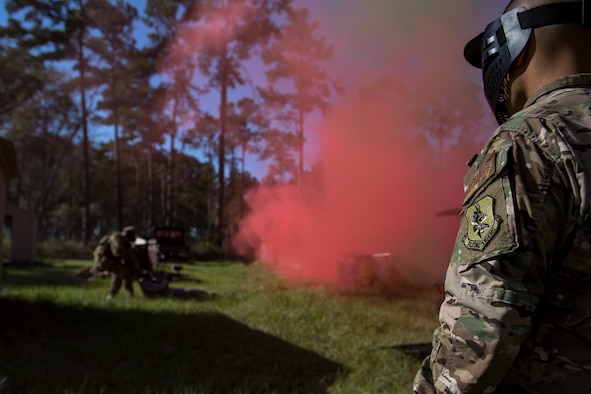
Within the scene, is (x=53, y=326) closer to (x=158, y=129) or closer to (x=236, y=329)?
(x=236, y=329)

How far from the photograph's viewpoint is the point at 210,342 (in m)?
5.79

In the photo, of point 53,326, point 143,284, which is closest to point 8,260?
point 143,284

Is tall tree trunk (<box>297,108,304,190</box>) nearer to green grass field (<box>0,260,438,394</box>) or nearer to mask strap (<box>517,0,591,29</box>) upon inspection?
green grass field (<box>0,260,438,394</box>)

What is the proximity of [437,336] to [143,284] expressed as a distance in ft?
29.6

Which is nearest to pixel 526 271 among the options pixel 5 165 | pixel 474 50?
pixel 474 50

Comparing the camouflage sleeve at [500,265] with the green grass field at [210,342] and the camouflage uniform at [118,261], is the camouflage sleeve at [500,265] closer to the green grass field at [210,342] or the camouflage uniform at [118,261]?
the green grass field at [210,342]

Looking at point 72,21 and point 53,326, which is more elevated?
point 72,21

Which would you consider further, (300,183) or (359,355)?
(300,183)

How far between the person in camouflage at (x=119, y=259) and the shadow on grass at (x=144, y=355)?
2.18 metres

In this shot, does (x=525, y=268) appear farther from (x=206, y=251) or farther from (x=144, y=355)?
(x=206, y=251)

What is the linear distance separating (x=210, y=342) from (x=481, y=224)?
17.5 feet

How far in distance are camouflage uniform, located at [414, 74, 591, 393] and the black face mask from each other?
0.23 metres

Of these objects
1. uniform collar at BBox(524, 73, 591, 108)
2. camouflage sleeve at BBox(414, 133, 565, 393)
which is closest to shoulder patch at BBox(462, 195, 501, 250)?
camouflage sleeve at BBox(414, 133, 565, 393)

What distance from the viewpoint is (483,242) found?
0.96 meters
